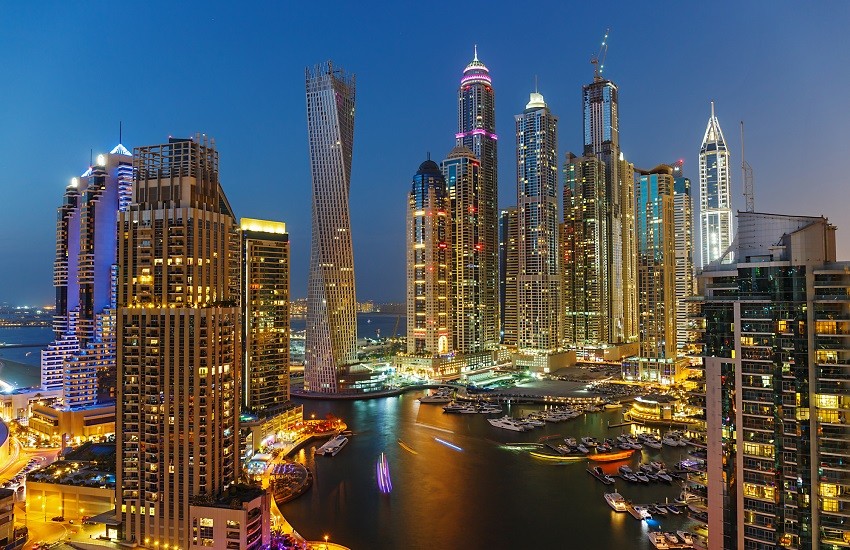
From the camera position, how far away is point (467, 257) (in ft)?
277

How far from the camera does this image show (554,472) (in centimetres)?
3847

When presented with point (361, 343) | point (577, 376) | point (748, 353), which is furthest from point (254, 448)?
point (361, 343)

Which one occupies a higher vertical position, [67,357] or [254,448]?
[67,357]

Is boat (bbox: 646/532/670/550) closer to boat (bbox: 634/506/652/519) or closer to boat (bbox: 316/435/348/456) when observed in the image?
boat (bbox: 634/506/652/519)

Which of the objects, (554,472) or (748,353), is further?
(554,472)

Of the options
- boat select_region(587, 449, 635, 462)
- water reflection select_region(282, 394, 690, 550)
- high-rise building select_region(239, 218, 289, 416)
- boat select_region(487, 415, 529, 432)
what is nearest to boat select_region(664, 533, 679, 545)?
water reflection select_region(282, 394, 690, 550)

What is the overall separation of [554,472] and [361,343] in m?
A: 75.1

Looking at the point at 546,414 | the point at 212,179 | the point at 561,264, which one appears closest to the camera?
the point at 212,179

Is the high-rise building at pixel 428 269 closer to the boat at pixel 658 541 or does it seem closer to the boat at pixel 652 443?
the boat at pixel 652 443

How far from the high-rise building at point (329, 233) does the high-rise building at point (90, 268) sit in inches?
782

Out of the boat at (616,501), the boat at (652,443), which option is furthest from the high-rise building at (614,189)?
the boat at (616,501)

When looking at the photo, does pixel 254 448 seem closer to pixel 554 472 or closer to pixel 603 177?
Result: pixel 554 472

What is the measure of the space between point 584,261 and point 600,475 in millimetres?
70211

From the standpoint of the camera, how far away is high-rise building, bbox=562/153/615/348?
334ft
